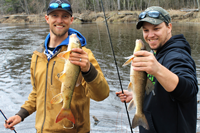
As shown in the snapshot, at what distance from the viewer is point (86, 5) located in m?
59.5

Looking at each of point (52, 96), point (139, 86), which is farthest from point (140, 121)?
point (52, 96)

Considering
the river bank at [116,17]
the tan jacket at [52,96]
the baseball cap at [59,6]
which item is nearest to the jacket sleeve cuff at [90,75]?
the tan jacket at [52,96]

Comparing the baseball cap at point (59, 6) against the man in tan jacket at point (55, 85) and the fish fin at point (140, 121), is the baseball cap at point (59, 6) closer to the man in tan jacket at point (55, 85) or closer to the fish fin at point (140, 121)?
the man in tan jacket at point (55, 85)

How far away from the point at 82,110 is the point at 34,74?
91 cm

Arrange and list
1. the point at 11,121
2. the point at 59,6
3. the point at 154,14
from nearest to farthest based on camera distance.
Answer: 1. the point at 154,14
2. the point at 59,6
3. the point at 11,121

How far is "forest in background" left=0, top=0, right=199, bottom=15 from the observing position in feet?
172

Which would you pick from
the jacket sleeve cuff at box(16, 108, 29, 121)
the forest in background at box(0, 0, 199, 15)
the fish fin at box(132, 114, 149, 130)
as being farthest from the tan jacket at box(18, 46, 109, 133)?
the forest in background at box(0, 0, 199, 15)

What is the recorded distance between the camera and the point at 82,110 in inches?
91.5

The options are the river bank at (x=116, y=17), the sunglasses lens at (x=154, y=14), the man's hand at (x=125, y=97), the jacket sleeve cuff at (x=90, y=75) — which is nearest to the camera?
the jacket sleeve cuff at (x=90, y=75)

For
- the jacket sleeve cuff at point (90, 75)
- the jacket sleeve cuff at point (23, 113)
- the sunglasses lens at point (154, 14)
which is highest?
the sunglasses lens at point (154, 14)

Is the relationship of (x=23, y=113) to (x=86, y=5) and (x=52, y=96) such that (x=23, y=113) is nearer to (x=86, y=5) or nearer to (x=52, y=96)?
(x=52, y=96)

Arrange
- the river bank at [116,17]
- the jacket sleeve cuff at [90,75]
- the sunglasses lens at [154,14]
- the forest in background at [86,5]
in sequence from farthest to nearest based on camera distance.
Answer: the forest in background at [86,5] → the river bank at [116,17] → the sunglasses lens at [154,14] → the jacket sleeve cuff at [90,75]

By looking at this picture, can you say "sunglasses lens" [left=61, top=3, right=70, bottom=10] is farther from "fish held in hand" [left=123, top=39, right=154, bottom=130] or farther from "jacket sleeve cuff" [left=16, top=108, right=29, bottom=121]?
"jacket sleeve cuff" [left=16, top=108, right=29, bottom=121]

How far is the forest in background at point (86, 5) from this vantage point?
52.4 metres
